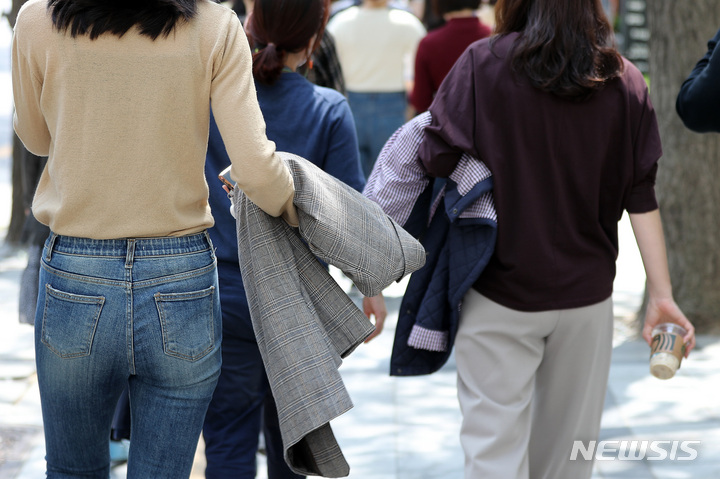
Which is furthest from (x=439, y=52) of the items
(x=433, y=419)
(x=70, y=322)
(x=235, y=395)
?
(x=70, y=322)

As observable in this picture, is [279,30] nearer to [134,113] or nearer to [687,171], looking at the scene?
[134,113]

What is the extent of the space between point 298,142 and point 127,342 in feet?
3.12

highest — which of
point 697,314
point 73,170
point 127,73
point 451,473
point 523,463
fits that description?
point 127,73

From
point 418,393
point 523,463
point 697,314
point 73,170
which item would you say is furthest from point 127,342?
point 697,314

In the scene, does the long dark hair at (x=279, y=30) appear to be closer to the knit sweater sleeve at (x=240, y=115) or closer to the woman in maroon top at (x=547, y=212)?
the woman in maroon top at (x=547, y=212)

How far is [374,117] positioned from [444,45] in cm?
92

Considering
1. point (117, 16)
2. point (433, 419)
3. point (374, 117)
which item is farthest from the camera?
point (374, 117)

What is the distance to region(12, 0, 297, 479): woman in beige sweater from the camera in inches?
81.6

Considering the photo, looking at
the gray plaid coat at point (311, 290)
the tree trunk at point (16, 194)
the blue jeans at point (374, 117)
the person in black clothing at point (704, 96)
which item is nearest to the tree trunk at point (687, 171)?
the blue jeans at point (374, 117)

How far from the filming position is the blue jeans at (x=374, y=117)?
6652 mm

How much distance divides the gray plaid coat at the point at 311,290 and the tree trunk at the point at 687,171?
3.47 metres

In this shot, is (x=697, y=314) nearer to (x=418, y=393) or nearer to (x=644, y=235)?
(x=418, y=393)

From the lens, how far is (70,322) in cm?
214

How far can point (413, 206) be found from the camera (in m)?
2.90
